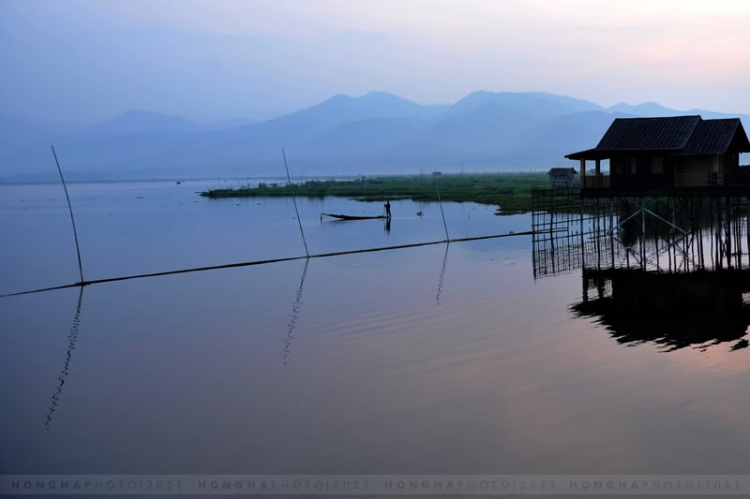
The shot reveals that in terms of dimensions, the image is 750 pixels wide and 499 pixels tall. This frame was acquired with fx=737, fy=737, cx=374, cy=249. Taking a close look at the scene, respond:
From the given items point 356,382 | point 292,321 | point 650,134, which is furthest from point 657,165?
point 356,382

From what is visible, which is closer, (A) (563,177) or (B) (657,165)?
(B) (657,165)

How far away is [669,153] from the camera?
37438 mm

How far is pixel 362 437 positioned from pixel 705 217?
4973 cm

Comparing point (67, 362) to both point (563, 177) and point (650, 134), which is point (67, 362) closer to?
point (650, 134)

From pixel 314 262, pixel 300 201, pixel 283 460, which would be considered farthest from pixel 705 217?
pixel 300 201

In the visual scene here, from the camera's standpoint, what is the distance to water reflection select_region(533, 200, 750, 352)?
19.6 m

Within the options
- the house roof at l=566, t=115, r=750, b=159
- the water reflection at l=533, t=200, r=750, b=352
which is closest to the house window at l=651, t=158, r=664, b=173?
the house roof at l=566, t=115, r=750, b=159

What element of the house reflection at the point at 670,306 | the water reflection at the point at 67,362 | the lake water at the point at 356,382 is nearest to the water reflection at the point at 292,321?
the lake water at the point at 356,382

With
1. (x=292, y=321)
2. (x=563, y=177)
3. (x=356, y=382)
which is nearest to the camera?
(x=356, y=382)

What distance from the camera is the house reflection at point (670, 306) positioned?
19.0 m

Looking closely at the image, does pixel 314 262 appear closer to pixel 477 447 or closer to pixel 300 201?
pixel 477 447

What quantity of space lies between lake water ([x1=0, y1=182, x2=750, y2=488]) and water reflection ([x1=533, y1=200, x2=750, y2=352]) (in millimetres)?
546

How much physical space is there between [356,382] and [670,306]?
474 inches

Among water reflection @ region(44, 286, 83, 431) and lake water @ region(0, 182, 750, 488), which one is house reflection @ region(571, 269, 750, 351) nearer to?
lake water @ region(0, 182, 750, 488)
